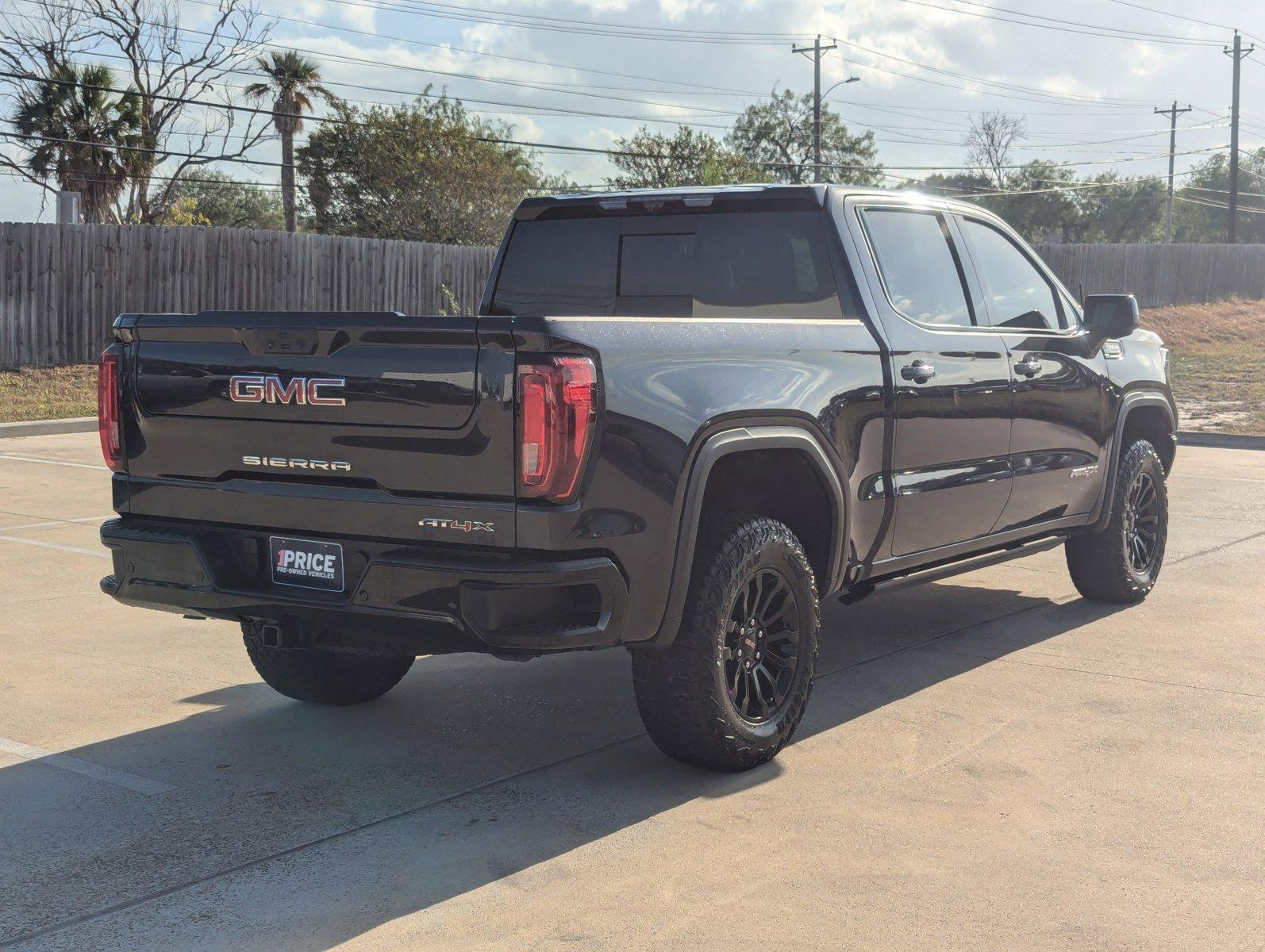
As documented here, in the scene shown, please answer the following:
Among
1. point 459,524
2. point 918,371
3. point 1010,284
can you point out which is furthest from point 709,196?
point 459,524

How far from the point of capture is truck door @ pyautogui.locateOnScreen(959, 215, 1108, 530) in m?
6.35

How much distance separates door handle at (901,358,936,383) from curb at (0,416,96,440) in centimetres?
1409

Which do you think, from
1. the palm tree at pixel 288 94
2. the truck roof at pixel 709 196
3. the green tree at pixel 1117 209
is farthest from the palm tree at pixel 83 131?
the green tree at pixel 1117 209

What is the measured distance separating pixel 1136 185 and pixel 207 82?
250 ft

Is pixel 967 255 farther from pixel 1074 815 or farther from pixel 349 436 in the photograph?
pixel 349 436

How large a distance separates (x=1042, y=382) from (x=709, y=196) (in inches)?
72.7

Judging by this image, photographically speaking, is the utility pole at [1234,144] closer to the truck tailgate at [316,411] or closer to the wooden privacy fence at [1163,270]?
the wooden privacy fence at [1163,270]

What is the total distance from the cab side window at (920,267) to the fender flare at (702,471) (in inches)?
41.0

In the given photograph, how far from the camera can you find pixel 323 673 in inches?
216

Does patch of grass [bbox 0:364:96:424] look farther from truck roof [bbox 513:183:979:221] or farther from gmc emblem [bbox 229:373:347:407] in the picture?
gmc emblem [bbox 229:373:347:407]

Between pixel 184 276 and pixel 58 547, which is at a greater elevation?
pixel 184 276

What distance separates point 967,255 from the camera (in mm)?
6301

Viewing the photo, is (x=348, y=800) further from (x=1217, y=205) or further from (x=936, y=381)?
(x=1217, y=205)

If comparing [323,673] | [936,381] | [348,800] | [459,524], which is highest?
[936,381]
